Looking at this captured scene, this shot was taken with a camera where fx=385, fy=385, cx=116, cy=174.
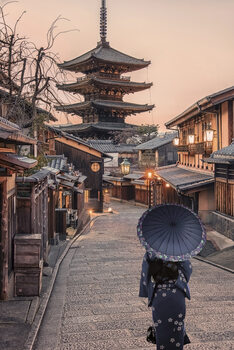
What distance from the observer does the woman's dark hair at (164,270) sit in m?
4.20

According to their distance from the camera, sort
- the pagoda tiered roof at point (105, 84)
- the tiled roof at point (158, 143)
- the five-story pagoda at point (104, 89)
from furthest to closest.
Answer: the five-story pagoda at point (104, 89) < the pagoda tiered roof at point (105, 84) < the tiled roof at point (158, 143)

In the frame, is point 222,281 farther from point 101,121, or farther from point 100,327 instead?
point 101,121

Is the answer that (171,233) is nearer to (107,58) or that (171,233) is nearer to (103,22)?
(107,58)

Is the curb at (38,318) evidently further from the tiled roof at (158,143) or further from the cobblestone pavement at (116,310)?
the tiled roof at (158,143)

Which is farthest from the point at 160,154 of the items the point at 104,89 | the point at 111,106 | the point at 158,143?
the point at 104,89

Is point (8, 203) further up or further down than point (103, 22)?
further down

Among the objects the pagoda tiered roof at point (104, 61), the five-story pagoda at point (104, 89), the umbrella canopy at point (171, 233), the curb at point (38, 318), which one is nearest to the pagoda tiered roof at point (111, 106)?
the five-story pagoda at point (104, 89)

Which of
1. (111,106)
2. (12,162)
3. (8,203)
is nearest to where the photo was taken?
(12,162)

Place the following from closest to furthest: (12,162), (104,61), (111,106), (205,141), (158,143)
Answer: (12,162)
(205,141)
(158,143)
(111,106)
(104,61)

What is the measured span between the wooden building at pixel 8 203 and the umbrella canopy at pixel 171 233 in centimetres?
242

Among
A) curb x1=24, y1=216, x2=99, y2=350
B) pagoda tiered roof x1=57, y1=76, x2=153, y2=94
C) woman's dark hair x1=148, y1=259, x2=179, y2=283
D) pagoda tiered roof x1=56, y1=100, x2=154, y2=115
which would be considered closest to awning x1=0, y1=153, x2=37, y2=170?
curb x1=24, y1=216, x2=99, y2=350

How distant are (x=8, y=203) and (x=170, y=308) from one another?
410 centimetres

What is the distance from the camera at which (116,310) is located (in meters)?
6.53

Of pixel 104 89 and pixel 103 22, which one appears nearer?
pixel 104 89
